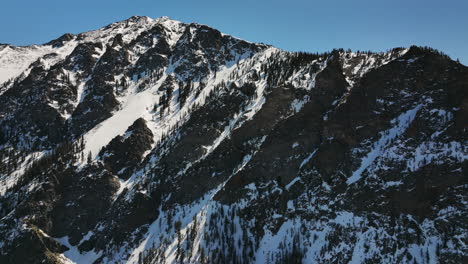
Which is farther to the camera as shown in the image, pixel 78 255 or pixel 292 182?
pixel 78 255

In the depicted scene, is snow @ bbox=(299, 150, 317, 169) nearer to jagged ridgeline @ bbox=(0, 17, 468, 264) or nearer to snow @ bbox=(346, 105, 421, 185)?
jagged ridgeline @ bbox=(0, 17, 468, 264)

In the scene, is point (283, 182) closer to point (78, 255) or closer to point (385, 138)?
point (385, 138)

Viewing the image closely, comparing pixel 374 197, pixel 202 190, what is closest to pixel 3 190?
pixel 202 190

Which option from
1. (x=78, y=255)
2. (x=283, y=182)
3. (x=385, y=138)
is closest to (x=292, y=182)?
(x=283, y=182)

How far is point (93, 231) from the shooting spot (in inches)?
6132

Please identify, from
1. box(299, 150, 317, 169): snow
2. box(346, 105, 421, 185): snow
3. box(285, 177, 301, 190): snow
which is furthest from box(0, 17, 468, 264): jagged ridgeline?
box(285, 177, 301, 190): snow

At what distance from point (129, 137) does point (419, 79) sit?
5167 inches

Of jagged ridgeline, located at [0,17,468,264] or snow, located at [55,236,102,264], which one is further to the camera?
snow, located at [55,236,102,264]

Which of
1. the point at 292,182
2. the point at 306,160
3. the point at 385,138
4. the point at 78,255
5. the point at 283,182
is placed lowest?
the point at 78,255

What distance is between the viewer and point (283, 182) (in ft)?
482

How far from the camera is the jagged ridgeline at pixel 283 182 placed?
385ft

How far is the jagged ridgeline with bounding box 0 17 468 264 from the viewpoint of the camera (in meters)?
118

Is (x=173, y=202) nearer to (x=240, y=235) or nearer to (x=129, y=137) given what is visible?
(x=240, y=235)

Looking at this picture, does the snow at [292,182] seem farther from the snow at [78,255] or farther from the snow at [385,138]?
the snow at [78,255]
